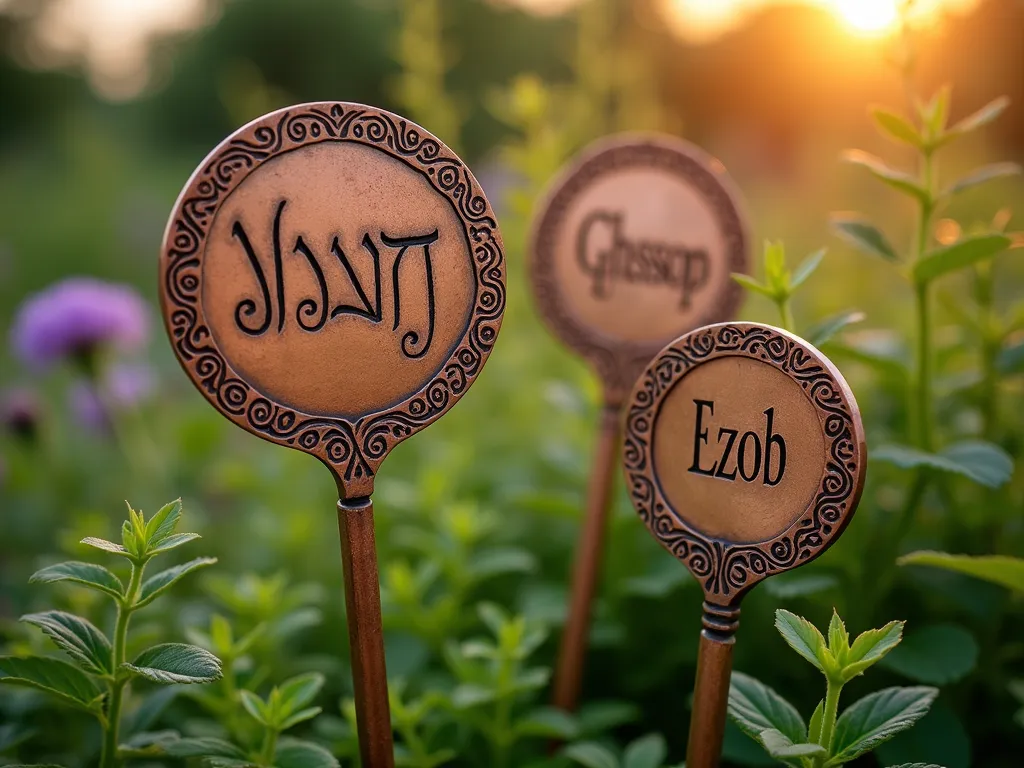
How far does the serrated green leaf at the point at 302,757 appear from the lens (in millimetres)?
671

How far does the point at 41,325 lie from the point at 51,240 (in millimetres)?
2850

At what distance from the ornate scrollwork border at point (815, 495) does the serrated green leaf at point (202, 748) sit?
0.38 m

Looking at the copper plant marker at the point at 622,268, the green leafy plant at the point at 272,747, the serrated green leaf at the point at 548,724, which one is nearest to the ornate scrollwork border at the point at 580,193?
the copper plant marker at the point at 622,268

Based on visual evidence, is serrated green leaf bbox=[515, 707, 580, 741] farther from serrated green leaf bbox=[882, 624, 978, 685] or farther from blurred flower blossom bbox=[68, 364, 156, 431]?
blurred flower blossom bbox=[68, 364, 156, 431]

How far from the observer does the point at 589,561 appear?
961 mm

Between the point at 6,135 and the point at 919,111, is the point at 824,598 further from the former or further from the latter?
the point at 6,135

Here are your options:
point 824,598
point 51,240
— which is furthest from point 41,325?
point 51,240

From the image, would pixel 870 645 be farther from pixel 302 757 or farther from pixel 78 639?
pixel 78 639

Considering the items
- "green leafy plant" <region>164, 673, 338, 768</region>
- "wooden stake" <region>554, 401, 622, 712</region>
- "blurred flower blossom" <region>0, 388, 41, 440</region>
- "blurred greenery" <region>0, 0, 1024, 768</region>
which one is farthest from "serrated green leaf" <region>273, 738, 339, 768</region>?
"blurred flower blossom" <region>0, 388, 41, 440</region>

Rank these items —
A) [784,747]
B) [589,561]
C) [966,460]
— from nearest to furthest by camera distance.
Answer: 1. [784,747]
2. [966,460]
3. [589,561]

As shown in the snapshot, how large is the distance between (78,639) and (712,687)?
0.48 meters

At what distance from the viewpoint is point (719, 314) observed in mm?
947

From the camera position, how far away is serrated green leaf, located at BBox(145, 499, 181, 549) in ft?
2.10

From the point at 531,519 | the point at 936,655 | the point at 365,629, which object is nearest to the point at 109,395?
the point at 531,519
